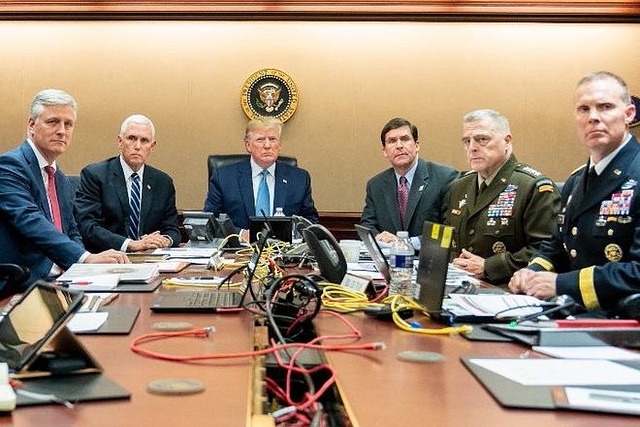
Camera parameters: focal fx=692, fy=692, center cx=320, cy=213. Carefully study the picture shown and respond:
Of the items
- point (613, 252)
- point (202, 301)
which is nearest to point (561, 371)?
point (202, 301)

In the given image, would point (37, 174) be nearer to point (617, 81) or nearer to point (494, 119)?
point (494, 119)

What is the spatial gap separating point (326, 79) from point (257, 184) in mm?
1331

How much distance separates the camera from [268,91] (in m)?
5.50

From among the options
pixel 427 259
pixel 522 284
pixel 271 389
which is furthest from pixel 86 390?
pixel 522 284

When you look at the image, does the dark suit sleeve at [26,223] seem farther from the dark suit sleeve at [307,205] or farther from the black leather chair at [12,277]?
the dark suit sleeve at [307,205]

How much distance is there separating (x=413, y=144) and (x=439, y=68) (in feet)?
4.65

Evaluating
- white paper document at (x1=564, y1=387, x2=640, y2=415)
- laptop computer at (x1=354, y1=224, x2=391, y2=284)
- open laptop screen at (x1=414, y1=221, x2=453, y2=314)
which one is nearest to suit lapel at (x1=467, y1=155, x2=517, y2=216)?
laptop computer at (x1=354, y1=224, x2=391, y2=284)

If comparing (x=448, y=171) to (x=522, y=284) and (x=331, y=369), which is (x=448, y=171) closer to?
(x=522, y=284)

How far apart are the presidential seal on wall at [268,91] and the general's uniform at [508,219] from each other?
233 cm

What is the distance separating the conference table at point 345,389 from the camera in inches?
39.9

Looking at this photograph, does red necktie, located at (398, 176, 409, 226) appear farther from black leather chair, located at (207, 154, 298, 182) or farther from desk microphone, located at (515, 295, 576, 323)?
desk microphone, located at (515, 295, 576, 323)

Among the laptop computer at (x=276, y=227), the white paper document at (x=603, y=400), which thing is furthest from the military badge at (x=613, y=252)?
the laptop computer at (x=276, y=227)

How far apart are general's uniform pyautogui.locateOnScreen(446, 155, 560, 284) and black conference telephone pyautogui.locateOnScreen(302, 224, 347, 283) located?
95 cm

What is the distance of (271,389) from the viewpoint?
1.35 m
